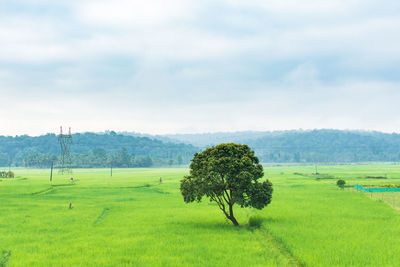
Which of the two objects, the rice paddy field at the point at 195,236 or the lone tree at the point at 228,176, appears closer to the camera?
the rice paddy field at the point at 195,236

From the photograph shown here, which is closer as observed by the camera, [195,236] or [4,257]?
[4,257]

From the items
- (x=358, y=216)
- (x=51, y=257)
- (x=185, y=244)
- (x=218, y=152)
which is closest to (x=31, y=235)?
(x=51, y=257)

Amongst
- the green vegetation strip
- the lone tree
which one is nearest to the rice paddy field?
the green vegetation strip

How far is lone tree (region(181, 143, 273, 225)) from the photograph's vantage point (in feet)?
75.2

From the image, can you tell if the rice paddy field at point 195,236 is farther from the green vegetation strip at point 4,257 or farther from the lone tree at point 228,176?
the lone tree at point 228,176

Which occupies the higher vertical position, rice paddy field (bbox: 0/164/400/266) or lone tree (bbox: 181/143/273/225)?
lone tree (bbox: 181/143/273/225)

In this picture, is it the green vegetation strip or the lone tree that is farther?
the lone tree

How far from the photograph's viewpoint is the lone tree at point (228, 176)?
22.9 metres

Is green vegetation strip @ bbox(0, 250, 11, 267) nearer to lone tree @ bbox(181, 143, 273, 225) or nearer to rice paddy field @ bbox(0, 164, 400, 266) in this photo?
rice paddy field @ bbox(0, 164, 400, 266)

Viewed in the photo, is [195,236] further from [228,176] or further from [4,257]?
[4,257]

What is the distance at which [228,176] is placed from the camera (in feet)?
75.8

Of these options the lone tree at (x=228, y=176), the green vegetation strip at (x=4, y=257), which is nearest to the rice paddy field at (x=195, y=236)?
the green vegetation strip at (x=4, y=257)

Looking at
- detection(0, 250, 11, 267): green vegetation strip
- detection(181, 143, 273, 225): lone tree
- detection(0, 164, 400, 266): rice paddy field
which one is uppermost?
detection(181, 143, 273, 225): lone tree

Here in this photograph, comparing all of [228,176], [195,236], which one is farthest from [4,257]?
[228,176]
